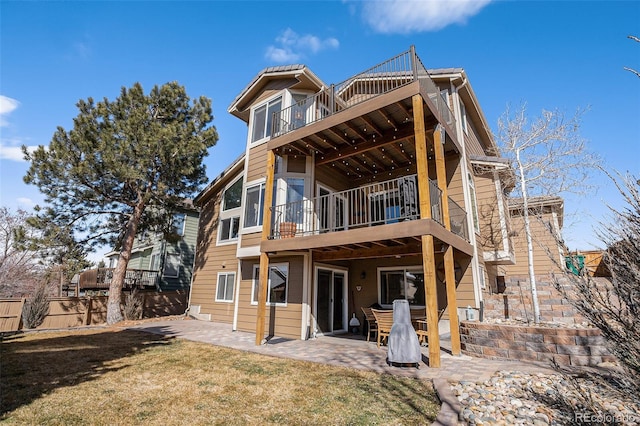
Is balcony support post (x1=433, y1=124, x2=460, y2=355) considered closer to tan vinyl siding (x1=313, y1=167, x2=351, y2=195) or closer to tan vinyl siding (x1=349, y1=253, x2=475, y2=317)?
tan vinyl siding (x1=349, y1=253, x2=475, y2=317)

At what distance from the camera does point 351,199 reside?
9484 millimetres

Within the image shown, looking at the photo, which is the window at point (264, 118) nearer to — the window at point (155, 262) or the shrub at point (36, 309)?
the shrub at point (36, 309)

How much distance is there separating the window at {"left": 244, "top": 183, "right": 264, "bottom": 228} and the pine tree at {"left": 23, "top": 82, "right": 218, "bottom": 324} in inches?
152

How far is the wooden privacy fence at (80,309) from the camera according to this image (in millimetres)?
11008

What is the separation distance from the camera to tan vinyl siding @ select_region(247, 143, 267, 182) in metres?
11.4

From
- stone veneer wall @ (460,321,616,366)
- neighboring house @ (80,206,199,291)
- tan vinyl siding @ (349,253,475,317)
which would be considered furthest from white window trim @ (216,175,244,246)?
stone veneer wall @ (460,321,616,366)

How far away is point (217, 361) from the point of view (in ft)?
21.4

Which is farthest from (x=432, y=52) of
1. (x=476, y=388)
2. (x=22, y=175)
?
(x=22, y=175)

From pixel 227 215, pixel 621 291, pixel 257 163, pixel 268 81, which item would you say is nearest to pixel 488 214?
pixel 257 163

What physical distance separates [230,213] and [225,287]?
3299 millimetres

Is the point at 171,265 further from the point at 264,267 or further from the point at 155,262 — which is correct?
the point at 264,267

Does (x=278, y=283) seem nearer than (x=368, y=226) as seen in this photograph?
No

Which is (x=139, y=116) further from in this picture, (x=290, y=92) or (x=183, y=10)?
(x=290, y=92)

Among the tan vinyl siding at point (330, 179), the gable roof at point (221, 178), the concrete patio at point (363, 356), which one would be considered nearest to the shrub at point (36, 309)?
the concrete patio at point (363, 356)
